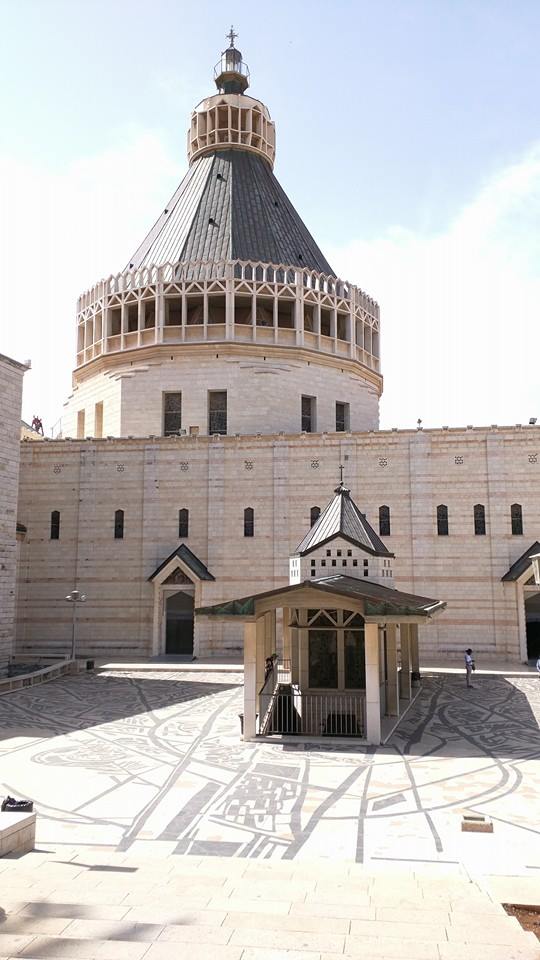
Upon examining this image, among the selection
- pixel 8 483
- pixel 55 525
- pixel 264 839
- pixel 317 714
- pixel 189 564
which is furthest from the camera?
pixel 55 525

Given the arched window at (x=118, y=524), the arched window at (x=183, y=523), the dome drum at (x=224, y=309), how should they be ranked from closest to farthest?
the arched window at (x=183, y=523)
the arched window at (x=118, y=524)
the dome drum at (x=224, y=309)

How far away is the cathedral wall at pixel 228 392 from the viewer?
140 feet

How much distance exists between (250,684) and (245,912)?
11.3 meters

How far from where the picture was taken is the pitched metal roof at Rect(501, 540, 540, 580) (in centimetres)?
3425

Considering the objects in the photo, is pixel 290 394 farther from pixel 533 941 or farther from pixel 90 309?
pixel 533 941

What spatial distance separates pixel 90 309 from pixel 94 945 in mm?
44517

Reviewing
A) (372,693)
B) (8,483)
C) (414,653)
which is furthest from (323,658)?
(8,483)

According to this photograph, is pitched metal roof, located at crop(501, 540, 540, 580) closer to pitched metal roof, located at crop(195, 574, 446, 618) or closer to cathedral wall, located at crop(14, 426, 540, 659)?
cathedral wall, located at crop(14, 426, 540, 659)

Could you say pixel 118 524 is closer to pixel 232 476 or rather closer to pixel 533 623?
pixel 232 476

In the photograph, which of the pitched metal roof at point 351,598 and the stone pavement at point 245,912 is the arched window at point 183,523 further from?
the stone pavement at point 245,912

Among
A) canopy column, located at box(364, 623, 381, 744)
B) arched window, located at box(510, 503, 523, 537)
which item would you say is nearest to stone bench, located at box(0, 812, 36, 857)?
canopy column, located at box(364, 623, 381, 744)

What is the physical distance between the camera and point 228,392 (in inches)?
1681

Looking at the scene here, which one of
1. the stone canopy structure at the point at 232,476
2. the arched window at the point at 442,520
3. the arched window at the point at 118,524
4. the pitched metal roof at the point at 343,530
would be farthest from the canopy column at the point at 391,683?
the arched window at the point at 118,524

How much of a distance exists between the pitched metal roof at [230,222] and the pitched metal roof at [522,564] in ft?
77.6
